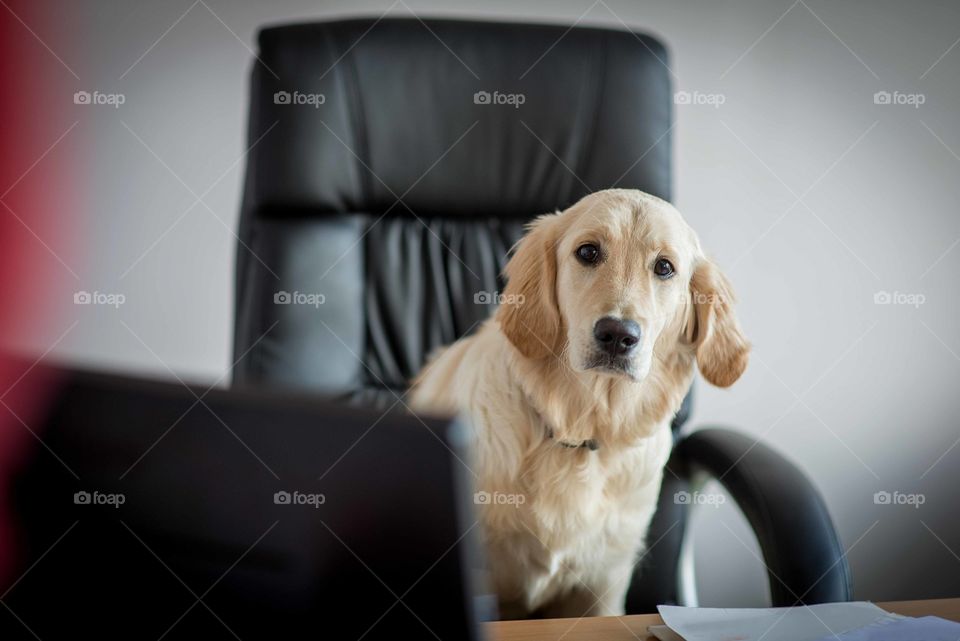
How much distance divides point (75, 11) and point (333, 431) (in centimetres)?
88

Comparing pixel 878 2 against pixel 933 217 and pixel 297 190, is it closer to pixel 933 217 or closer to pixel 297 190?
pixel 933 217

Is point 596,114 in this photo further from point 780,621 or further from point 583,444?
point 780,621

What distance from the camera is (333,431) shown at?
400 mm

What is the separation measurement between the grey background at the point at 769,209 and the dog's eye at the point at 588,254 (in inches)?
8.8

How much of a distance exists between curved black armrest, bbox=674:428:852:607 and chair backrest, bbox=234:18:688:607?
276 millimetres

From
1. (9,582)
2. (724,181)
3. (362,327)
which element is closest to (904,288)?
(724,181)

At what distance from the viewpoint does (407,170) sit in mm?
1155
